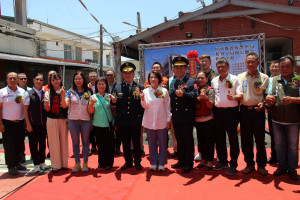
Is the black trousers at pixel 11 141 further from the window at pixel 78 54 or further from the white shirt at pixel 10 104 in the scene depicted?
the window at pixel 78 54

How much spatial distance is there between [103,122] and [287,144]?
10.3 feet

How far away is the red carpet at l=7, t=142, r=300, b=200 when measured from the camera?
3.38 meters

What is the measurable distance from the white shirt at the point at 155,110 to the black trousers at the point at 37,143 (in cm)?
199

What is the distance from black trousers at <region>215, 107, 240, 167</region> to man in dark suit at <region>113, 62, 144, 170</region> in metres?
1.40

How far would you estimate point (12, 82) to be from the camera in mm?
4477

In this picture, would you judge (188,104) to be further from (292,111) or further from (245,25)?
(245,25)

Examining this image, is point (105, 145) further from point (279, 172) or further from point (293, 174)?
point (293, 174)

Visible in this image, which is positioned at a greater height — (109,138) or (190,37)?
(190,37)

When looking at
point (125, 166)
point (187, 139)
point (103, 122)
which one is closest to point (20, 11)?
point (103, 122)

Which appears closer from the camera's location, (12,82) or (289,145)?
(289,145)

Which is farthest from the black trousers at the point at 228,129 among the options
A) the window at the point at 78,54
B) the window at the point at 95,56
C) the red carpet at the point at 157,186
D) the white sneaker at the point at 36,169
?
the window at the point at 95,56

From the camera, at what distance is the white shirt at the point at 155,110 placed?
4.19 m

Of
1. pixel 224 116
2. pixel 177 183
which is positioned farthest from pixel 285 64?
pixel 177 183

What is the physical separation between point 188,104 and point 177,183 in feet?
4.33
